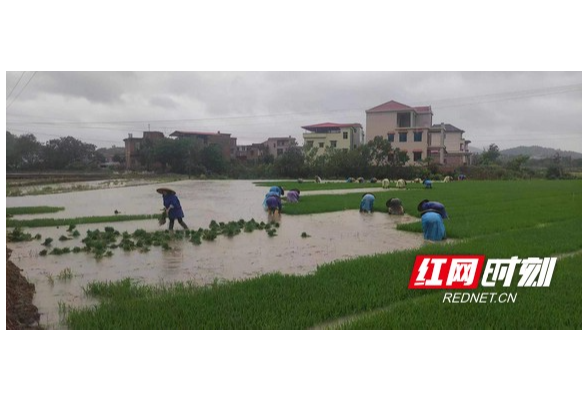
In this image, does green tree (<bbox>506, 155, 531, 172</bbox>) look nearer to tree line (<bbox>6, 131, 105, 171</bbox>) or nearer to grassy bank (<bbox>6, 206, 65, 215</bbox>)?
grassy bank (<bbox>6, 206, 65, 215</bbox>)

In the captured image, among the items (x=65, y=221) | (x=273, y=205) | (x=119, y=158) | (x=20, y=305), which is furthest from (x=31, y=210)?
(x=119, y=158)

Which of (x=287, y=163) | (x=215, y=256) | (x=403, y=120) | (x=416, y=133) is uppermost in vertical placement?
(x=403, y=120)

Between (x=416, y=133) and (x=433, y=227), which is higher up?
(x=416, y=133)

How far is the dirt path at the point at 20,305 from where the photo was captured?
4.09 metres

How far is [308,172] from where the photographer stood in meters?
31.2

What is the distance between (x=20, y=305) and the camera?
4523mm

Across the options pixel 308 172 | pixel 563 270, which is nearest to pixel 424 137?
pixel 308 172

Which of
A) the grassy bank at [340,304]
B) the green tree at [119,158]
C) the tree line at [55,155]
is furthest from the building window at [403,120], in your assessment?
the green tree at [119,158]

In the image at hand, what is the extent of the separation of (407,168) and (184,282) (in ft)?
79.2


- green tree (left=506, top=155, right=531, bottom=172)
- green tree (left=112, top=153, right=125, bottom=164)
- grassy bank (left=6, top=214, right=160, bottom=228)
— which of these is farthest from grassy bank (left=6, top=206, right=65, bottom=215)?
green tree (left=506, top=155, right=531, bottom=172)

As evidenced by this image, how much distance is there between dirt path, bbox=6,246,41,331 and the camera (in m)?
4.09

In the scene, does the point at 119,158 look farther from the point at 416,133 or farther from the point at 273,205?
the point at 273,205

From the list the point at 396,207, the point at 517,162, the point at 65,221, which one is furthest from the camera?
the point at 517,162

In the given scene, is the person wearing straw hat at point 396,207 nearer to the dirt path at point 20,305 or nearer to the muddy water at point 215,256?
the muddy water at point 215,256
